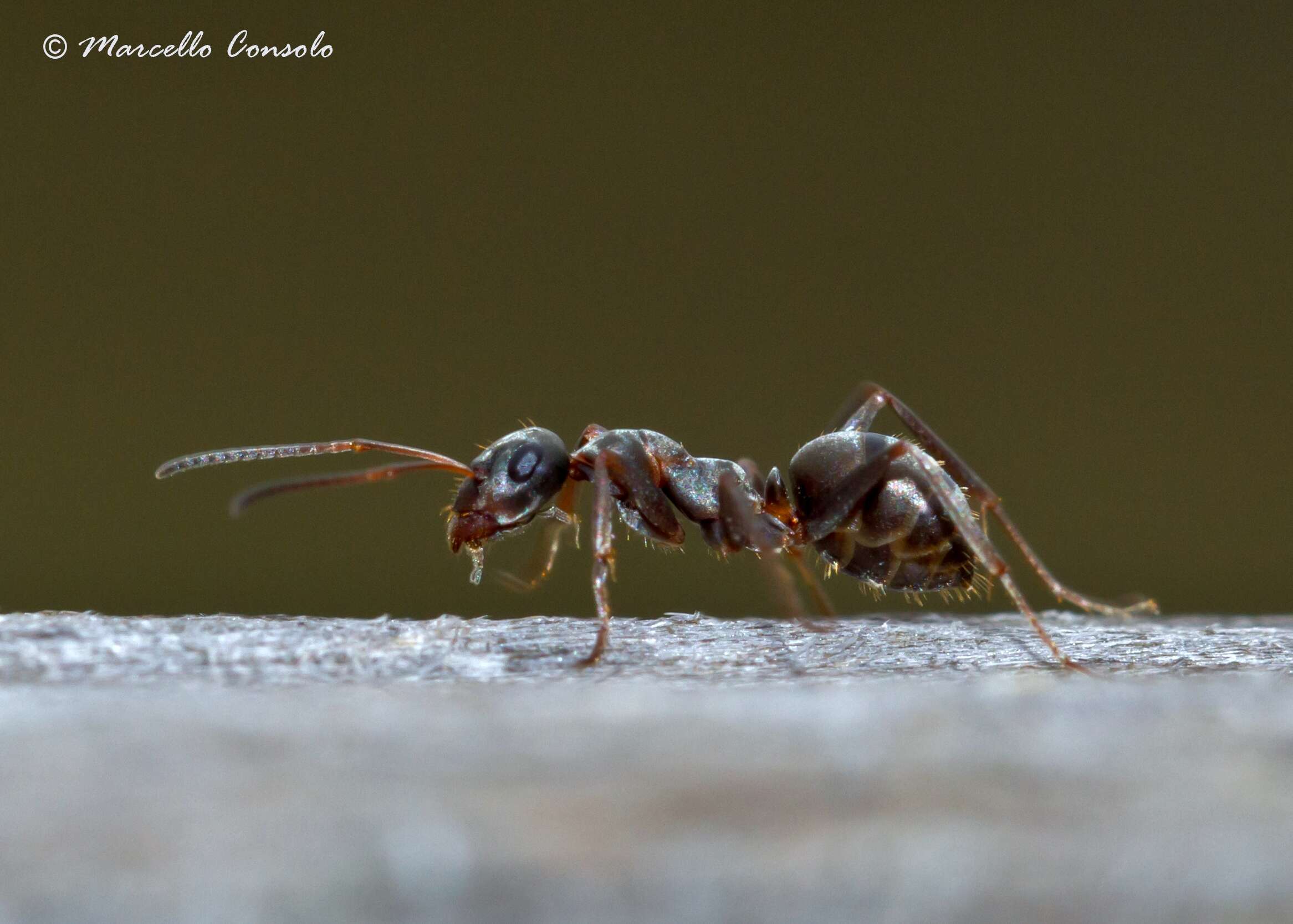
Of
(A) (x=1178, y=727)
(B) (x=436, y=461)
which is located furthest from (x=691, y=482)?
(A) (x=1178, y=727)

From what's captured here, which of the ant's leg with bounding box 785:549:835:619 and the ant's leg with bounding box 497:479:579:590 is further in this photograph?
the ant's leg with bounding box 497:479:579:590

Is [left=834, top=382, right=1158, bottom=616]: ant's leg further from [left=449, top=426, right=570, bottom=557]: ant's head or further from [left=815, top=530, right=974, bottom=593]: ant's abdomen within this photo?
[left=449, top=426, right=570, bottom=557]: ant's head

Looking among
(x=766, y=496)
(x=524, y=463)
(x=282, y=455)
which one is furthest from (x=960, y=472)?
(x=282, y=455)

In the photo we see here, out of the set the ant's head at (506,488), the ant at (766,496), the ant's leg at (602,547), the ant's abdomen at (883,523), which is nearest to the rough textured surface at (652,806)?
the ant's leg at (602,547)

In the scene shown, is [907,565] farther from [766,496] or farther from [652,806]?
[652,806]

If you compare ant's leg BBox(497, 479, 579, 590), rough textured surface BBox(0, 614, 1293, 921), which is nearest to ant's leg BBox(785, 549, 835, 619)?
ant's leg BBox(497, 479, 579, 590)

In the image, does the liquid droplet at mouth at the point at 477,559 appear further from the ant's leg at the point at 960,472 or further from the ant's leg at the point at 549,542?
the ant's leg at the point at 960,472
